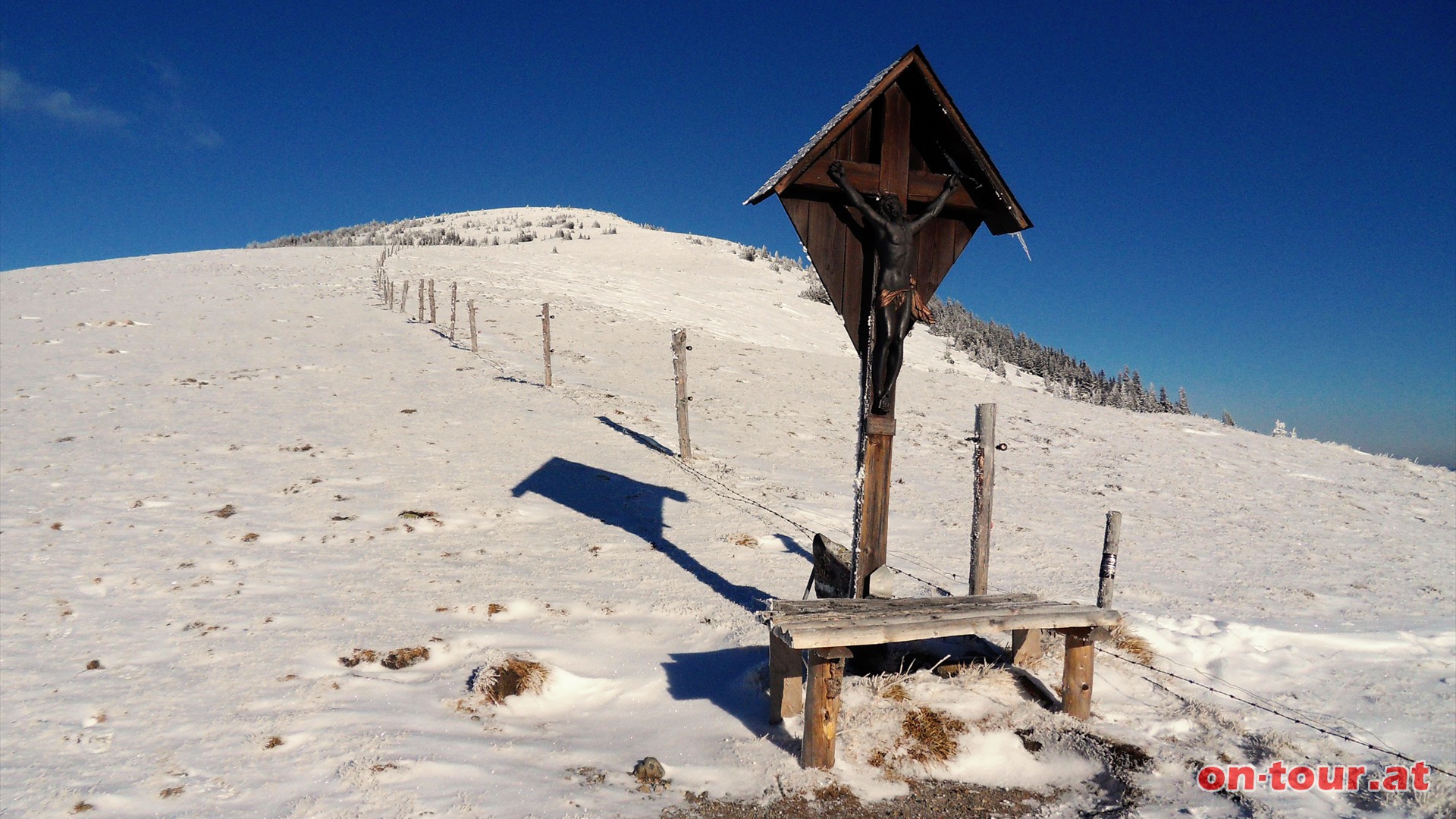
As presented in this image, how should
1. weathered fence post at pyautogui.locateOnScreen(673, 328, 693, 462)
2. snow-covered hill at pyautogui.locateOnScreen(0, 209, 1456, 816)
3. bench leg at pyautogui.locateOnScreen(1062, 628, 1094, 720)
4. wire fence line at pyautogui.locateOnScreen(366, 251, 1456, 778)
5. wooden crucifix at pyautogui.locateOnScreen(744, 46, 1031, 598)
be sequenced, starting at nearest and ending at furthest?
snow-covered hill at pyautogui.locateOnScreen(0, 209, 1456, 816)
wire fence line at pyautogui.locateOnScreen(366, 251, 1456, 778)
bench leg at pyautogui.locateOnScreen(1062, 628, 1094, 720)
wooden crucifix at pyautogui.locateOnScreen(744, 46, 1031, 598)
weathered fence post at pyautogui.locateOnScreen(673, 328, 693, 462)

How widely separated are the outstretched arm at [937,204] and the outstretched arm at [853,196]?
0.25 meters

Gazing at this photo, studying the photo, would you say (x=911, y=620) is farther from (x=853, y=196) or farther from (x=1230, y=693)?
(x=1230, y=693)

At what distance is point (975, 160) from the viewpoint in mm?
5336

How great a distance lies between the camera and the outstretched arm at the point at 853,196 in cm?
504

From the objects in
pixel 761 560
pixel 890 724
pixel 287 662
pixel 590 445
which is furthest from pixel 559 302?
pixel 890 724

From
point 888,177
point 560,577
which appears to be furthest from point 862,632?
point 560,577

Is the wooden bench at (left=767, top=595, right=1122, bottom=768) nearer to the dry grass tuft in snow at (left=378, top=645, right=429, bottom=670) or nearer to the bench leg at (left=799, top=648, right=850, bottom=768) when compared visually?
the bench leg at (left=799, top=648, right=850, bottom=768)

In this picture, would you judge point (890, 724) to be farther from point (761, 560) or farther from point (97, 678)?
point (97, 678)

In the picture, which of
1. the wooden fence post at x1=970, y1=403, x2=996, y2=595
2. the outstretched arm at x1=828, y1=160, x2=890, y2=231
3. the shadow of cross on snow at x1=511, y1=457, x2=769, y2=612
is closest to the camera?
the outstretched arm at x1=828, y1=160, x2=890, y2=231

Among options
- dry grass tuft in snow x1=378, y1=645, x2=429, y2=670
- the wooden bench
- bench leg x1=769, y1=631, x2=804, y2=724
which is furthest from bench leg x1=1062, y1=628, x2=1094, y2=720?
dry grass tuft in snow x1=378, y1=645, x2=429, y2=670

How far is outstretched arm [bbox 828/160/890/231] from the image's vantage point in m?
5.04

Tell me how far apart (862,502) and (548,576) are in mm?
3943

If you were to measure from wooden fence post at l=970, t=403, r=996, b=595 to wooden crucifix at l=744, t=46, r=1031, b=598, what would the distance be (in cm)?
161

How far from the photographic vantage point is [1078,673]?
15.8 feet
